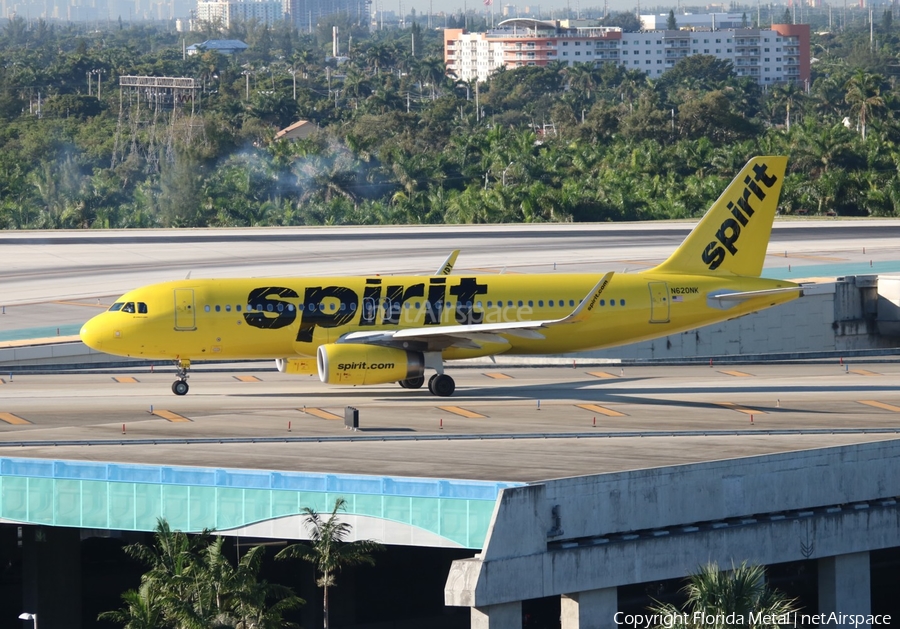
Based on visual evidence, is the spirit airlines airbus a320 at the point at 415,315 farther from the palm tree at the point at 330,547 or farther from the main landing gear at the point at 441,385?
the palm tree at the point at 330,547

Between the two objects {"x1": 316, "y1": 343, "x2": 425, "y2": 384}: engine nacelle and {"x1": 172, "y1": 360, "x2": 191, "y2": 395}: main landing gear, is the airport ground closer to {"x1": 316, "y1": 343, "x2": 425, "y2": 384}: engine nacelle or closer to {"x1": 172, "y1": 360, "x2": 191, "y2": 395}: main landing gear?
{"x1": 172, "y1": 360, "x2": 191, "y2": 395}: main landing gear

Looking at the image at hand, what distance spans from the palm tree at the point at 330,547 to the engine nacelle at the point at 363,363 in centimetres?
1137

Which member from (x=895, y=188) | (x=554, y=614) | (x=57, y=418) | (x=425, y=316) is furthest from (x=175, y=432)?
(x=895, y=188)

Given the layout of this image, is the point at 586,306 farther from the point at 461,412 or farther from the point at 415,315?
the point at 415,315

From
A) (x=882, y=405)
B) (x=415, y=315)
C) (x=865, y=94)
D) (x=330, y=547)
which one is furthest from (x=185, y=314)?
(x=865, y=94)

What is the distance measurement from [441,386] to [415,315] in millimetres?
2906

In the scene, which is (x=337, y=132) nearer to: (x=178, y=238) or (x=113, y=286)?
(x=178, y=238)

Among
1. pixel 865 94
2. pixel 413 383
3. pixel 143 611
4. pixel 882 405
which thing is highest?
pixel 865 94

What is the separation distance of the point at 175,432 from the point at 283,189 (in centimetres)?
9804

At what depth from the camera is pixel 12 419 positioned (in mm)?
46594

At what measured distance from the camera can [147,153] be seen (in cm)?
16625

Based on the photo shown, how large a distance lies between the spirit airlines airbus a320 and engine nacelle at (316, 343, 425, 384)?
0.05 metres

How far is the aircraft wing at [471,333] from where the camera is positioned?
46.7 meters

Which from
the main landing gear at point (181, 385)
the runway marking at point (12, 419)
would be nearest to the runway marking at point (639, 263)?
the main landing gear at point (181, 385)
